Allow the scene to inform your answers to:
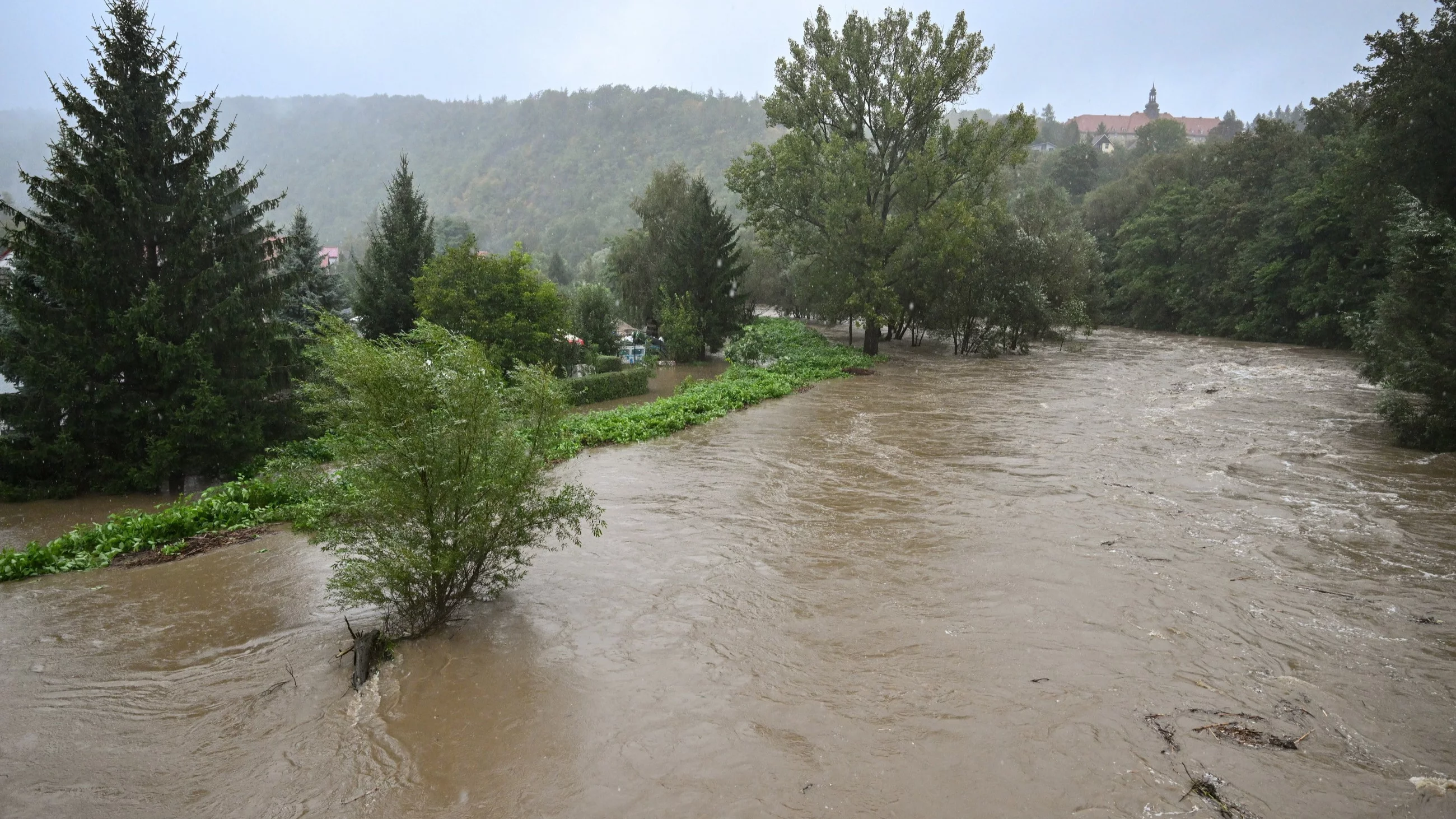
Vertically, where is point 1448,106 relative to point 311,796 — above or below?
above

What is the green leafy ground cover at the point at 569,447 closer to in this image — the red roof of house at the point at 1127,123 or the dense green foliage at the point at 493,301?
the dense green foliage at the point at 493,301

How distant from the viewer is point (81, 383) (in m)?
14.7

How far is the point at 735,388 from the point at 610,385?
5961 millimetres

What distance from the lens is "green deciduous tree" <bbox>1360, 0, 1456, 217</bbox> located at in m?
23.2

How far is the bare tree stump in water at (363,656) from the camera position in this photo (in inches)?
251

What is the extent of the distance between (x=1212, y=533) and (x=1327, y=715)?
190 inches

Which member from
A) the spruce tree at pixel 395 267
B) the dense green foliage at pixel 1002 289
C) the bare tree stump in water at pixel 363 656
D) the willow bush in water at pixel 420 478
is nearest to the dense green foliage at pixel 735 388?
the willow bush in water at pixel 420 478

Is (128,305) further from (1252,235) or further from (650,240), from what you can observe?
(1252,235)

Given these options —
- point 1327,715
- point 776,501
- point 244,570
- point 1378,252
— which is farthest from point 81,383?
point 1378,252

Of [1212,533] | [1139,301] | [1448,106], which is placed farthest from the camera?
[1139,301]

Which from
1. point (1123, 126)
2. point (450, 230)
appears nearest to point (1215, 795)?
point (450, 230)

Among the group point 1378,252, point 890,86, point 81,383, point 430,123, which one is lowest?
point 81,383

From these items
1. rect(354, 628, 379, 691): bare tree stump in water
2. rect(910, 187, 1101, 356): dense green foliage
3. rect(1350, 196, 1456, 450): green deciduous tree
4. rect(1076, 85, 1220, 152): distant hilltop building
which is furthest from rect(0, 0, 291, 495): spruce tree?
rect(1076, 85, 1220, 152): distant hilltop building

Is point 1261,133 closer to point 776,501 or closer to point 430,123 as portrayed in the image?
point 776,501
